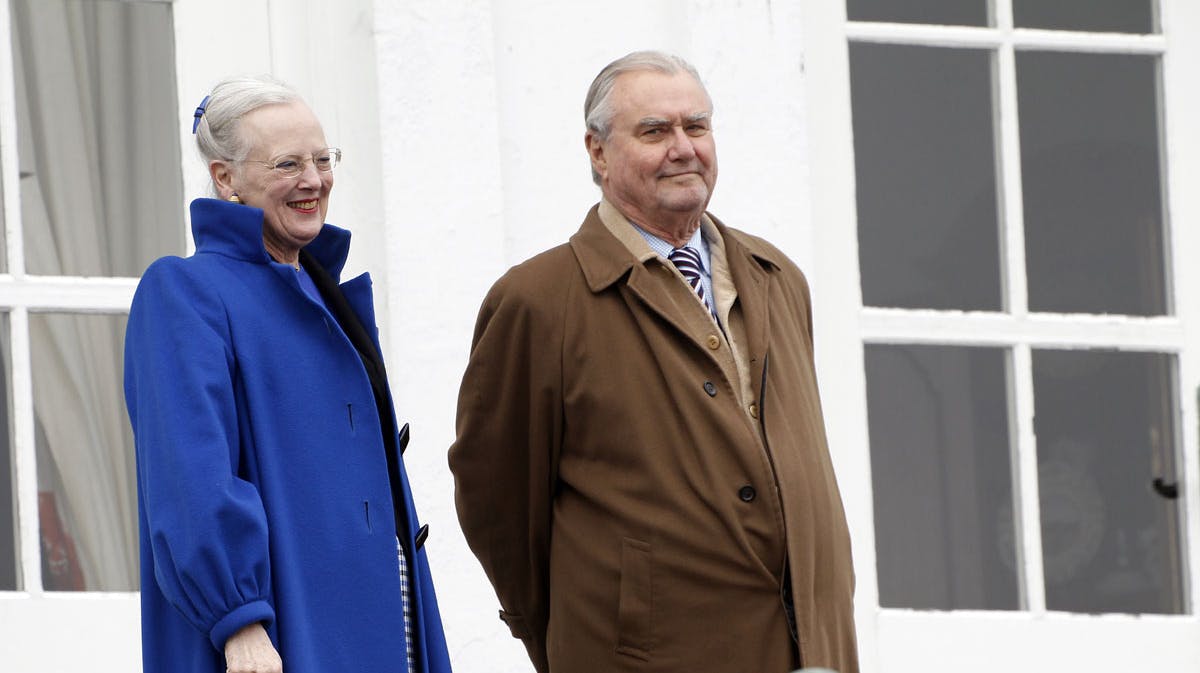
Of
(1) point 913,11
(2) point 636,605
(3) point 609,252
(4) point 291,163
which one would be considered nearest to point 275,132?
(4) point 291,163

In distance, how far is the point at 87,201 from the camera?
453 centimetres

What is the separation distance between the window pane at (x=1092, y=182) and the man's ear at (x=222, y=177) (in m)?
2.31

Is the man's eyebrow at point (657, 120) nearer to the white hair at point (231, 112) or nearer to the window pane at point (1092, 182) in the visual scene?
the white hair at point (231, 112)

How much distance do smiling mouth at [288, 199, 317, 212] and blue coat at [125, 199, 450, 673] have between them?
7cm

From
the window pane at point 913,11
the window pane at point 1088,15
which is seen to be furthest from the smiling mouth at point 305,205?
the window pane at point 1088,15

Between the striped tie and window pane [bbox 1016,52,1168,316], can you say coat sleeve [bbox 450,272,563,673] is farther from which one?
window pane [bbox 1016,52,1168,316]

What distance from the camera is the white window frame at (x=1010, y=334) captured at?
4727 millimetres

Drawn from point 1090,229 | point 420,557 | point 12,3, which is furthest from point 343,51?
point 1090,229

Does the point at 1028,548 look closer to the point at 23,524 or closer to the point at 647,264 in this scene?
the point at 647,264

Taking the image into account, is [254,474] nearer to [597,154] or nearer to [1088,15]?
[597,154]

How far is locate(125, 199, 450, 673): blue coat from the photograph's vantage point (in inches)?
119

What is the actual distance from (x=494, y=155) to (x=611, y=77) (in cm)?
84

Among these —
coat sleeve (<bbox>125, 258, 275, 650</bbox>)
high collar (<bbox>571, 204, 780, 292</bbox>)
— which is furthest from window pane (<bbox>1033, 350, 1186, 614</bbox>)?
coat sleeve (<bbox>125, 258, 275, 650</bbox>)

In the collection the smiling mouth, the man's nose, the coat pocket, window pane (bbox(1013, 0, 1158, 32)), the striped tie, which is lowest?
the coat pocket
